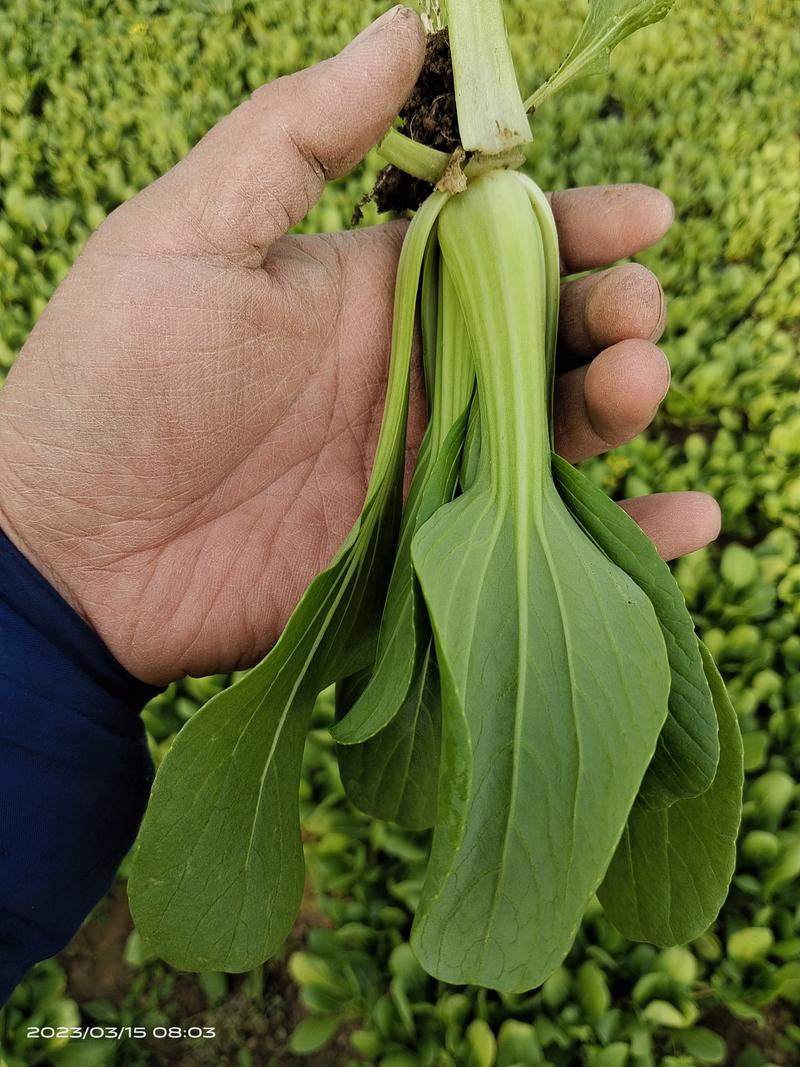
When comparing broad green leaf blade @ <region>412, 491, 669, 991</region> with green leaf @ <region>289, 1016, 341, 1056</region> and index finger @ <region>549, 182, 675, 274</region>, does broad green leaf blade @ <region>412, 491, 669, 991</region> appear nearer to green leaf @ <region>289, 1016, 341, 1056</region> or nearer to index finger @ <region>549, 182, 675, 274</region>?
index finger @ <region>549, 182, 675, 274</region>

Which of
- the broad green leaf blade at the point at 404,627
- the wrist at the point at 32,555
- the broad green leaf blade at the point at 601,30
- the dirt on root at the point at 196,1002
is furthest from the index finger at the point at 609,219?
the dirt on root at the point at 196,1002

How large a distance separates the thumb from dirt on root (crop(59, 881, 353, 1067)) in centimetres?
142

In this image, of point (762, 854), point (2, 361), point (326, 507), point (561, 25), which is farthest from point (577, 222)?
point (561, 25)

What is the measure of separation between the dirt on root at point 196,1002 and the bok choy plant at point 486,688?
861 millimetres

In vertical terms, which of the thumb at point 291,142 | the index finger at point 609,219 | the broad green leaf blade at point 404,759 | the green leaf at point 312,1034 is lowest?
the green leaf at point 312,1034

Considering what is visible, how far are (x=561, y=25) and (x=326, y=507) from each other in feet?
8.80

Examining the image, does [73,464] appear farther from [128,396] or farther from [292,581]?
[292,581]

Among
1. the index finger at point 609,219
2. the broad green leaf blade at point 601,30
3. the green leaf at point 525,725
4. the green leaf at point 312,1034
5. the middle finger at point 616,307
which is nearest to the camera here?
the green leaf at point 525,725

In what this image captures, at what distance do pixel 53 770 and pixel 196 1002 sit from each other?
79cm

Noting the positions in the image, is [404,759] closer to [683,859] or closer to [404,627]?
[404,627]

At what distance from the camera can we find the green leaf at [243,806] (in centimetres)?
91

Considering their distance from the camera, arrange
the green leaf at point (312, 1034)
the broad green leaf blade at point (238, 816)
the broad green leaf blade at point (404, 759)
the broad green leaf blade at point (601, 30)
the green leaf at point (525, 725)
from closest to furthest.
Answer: the green leaf at point (525, 725) < the broad green leaf blade at point (238, 816) < the broad green leaf blade at point (404, 759) < the broad green leaf blade at point (601, 30) < the green leaf at point (312, 1034)

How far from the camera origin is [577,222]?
1538mm

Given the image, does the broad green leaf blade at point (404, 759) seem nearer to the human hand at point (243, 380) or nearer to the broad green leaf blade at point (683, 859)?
the broad green leaf blade at point (683, 859)
